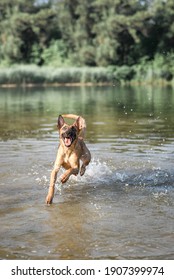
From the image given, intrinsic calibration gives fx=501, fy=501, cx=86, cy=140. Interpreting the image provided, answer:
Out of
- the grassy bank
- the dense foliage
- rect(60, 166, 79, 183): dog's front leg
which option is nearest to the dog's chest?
rect(60, 166, 79, 183): dog's front leg

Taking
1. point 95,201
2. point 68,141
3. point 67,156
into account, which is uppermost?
point 68,141

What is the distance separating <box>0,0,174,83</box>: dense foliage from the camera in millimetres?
73438

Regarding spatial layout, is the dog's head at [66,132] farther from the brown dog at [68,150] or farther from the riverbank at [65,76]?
the riverbank at [65,76]

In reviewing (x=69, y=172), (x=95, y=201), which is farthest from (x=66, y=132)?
(x=95, y=201)

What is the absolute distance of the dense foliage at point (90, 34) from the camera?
73438mm

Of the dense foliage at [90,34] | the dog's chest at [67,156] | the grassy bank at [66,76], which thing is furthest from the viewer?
the dense foliage at [90,34]

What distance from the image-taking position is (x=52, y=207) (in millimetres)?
8250

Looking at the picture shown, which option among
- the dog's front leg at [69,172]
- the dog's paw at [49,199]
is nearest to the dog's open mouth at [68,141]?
the dog's front leg at [69,172]

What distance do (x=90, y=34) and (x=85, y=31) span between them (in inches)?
45.0

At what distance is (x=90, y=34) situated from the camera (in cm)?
Answer: 8038

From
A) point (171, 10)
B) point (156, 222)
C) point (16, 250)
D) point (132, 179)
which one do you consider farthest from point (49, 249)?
point (171, 10)

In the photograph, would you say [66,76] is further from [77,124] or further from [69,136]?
[69,136]

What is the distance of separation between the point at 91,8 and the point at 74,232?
75.8 metres

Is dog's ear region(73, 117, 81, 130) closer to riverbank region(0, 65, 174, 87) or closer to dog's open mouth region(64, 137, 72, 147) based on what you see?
dog's open mouth region(64, 137, 72, 147)
